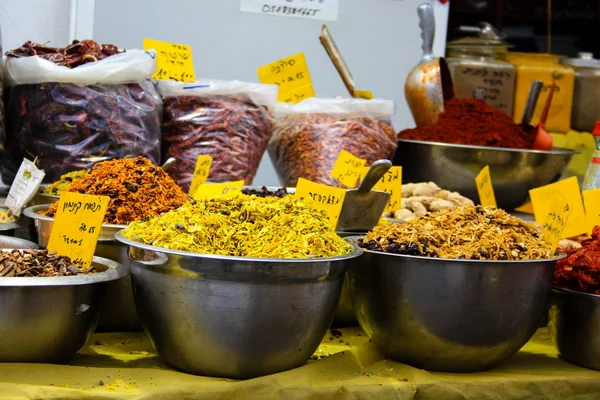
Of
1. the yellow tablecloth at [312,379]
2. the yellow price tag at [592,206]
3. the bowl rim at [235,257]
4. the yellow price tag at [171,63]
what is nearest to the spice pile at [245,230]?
the bowl rim at [235,257]

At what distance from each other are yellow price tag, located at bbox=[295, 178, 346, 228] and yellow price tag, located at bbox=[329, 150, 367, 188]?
392 mm

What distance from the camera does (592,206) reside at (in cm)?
185

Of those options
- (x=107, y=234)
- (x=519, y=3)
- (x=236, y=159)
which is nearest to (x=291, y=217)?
(x=107, y=234)

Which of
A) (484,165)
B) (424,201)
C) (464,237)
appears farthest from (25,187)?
(484,165)

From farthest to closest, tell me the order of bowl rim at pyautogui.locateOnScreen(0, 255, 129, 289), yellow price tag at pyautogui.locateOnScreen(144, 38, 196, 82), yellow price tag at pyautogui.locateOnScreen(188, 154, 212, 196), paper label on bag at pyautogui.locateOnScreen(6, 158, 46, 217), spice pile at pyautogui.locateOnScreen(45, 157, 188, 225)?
1. yellow price tag at pyautogui.locateOnScreen(144, 38, 196, 82)
2. yellow price tag at pyautogui.locateOnScreen(188, 154, 212, 196)
3. paper label on bag at pyautogui.locateOnScreen(6, 158, 46, 217)
4. spice pile at pyautogui.locateOnScreen(45, 157, 188, 225)
5. bowl rim at pyautogui.locateOnScreen(0, 255, 129, 289)

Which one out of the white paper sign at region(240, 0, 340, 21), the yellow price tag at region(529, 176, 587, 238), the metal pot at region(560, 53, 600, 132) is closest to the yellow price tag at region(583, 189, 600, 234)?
the yellow price tag at region(529, 176, 587, 238)

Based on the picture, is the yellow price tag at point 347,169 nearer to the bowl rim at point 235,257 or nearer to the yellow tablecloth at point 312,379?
the yellow tablecloth at point 312,379

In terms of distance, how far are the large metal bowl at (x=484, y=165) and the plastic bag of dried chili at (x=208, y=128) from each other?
0.62 m

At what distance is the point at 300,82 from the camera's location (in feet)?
8.16

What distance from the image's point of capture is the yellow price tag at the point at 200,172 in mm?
1787

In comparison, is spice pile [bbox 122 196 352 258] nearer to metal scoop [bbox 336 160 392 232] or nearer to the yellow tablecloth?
the yellow tablecloth

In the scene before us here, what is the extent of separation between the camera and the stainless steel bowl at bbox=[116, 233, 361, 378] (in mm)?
1110

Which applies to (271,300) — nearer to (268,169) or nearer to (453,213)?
(453,213)

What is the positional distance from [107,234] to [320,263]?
423 millimetres
